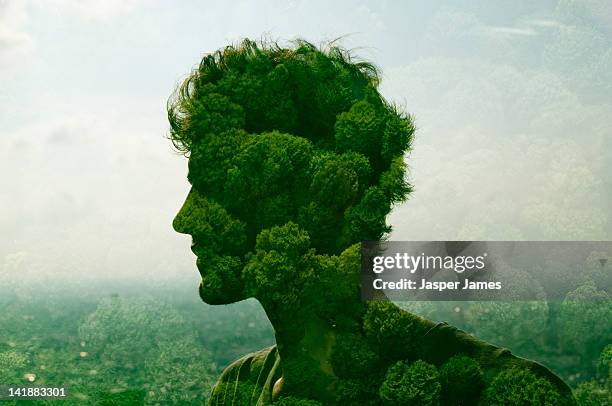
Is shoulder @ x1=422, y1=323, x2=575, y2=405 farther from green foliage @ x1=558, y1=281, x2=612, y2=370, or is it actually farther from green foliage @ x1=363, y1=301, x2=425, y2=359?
green foliage @ x1=558, y1=281, x2=612, y2=370

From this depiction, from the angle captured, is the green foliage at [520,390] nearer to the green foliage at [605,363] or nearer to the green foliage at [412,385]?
the green foliage at [412,385]

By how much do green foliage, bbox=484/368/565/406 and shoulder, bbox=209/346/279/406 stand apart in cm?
182

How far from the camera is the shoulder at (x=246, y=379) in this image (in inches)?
247

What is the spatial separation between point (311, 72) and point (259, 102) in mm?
470

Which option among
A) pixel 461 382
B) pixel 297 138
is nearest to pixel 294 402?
pixel 461 382

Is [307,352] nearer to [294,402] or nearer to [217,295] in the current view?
[294,402]

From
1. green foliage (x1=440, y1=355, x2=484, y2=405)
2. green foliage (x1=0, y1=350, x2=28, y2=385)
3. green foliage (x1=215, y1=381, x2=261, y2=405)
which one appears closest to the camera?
green foliage (x1=440, y1=355, x2=484, y2=405)

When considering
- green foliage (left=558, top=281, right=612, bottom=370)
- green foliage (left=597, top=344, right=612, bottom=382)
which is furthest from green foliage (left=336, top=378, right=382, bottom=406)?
green foliage (left=558, top=281, right=612, bottom=370)

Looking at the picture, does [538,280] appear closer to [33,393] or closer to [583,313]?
[583,313]

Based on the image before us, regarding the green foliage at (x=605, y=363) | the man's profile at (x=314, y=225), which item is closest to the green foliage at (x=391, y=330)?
the man's profile at (x=314, y=225)

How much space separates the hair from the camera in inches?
217

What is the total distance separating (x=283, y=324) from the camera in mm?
5566

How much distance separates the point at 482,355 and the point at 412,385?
0.65 meters

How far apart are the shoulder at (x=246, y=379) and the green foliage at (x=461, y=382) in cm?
150
